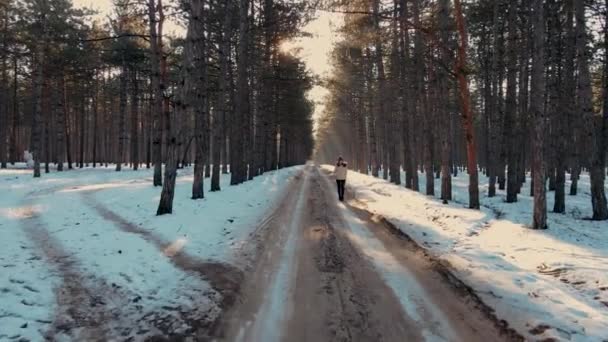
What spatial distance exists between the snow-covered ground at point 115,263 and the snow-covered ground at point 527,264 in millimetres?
3569

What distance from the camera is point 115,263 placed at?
6.76 metres

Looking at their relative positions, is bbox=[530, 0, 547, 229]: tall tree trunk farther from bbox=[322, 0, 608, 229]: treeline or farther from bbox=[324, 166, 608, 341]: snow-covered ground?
bbox=[324, 166, 608, 341]: snow-covered ground

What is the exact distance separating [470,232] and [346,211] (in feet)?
14.4

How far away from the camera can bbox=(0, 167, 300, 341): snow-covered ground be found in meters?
4.80

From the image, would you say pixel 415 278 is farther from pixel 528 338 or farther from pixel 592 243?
pixel 592 243

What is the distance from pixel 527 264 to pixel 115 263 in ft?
21.8

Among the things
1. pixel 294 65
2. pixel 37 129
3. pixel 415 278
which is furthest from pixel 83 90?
pixel 415 278

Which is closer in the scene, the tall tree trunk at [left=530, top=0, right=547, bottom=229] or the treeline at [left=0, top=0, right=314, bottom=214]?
the tall tree trunk at [left=530, top=0, right=547, bottom=229]

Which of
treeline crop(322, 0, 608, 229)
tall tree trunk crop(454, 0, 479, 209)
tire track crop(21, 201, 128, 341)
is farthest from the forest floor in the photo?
treeline crop(322, 0, 608, 229)

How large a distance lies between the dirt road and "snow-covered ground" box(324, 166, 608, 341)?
0.45 metres

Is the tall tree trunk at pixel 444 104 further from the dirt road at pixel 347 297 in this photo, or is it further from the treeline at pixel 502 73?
the dirt road at pixel 347 297

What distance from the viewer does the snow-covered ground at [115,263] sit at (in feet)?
15.8

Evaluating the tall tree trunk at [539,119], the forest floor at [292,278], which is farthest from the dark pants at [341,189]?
the tall tree trunk at [539,119]

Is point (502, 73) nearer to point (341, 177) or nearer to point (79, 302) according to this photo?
point (341, 177)
